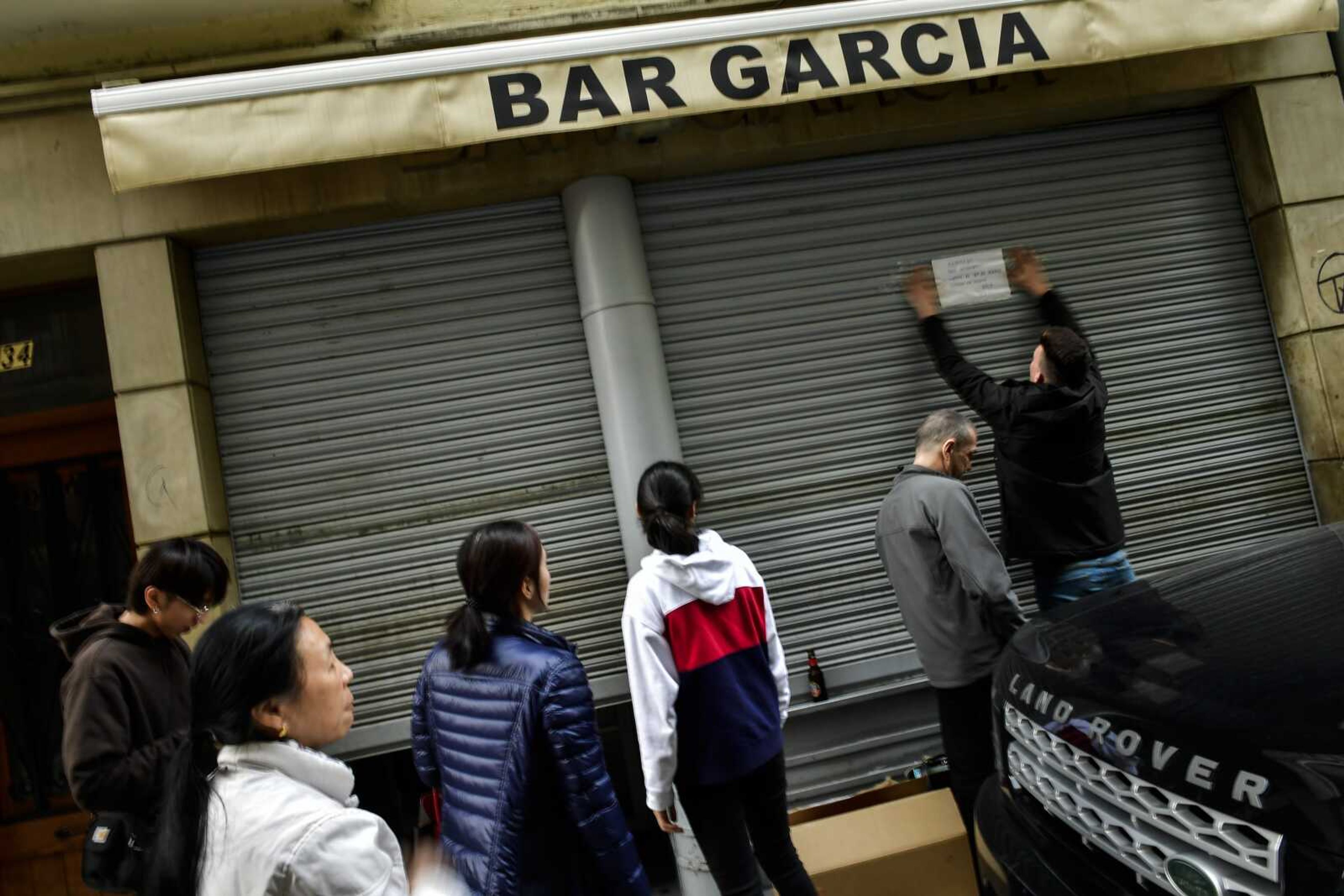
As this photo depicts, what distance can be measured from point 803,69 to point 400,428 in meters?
2.75

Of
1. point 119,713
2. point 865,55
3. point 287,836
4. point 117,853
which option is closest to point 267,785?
point 287,836

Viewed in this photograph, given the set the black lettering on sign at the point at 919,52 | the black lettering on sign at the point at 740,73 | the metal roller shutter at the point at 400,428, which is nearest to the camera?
the black lettering on sign at the point at 740,73

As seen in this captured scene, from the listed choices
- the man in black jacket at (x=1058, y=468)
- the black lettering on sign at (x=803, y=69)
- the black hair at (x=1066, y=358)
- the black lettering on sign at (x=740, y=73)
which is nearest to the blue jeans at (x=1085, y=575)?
the man in black jacket at (x=1058, y=468)

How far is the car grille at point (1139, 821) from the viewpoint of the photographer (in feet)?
5.55

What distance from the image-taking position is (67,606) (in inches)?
203

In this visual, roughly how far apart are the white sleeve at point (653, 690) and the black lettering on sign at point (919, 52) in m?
2.96

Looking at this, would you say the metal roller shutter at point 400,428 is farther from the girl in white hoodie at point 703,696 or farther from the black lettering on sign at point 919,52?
the black lettering on sign at point 919,52

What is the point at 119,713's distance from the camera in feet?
9.37

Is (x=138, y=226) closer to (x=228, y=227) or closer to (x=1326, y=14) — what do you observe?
(x=228, y=227)

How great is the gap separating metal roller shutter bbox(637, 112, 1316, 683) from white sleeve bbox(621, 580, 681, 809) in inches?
76.5

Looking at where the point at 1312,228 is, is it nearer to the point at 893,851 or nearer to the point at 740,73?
the point at 740,73

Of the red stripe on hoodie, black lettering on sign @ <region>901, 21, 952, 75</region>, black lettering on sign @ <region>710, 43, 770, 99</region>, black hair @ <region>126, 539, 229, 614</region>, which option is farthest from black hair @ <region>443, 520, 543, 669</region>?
black lettering on sign @ <region>901, 21, 952, 75</region>

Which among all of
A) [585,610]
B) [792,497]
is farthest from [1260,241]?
[585,610]

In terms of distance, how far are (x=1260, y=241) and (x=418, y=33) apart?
5.06 metres
